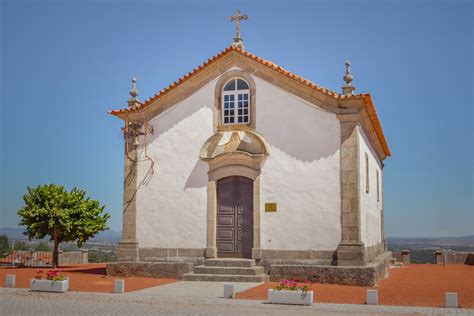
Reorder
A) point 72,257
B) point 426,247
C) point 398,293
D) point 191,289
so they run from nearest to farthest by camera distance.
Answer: point 398,293, point 191,289, point 72,257, point 426,247

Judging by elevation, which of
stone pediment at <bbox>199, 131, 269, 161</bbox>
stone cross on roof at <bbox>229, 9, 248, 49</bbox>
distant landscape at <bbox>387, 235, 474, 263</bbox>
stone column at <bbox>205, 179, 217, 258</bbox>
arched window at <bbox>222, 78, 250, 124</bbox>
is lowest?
distant landscape at <bbox>387, 235, 474, 263</bbox>

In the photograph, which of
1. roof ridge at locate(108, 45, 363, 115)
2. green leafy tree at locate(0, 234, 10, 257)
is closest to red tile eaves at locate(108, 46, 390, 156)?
roof ridge at locate(108, 45, 363, 115)

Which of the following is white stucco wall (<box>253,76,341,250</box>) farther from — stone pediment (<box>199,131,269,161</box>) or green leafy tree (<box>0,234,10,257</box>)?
green leafy tree (<box>0,234,10,257</box>)

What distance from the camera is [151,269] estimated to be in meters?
17.9

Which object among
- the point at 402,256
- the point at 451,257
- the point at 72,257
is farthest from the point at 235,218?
the point at 451,257

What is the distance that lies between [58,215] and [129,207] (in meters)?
4.15

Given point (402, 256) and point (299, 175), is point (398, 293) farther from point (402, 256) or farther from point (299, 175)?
point (402, 256)

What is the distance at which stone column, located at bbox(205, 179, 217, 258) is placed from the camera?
17.7 meters

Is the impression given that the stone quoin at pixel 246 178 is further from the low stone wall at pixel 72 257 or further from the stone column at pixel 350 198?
the low stone wall at pixel 72 257

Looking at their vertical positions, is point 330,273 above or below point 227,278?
above

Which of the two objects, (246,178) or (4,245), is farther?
(4,245)

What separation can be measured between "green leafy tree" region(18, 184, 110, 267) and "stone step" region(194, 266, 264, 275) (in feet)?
23.1

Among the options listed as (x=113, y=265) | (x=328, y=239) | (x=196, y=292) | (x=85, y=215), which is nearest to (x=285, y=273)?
(x=328, y=239)

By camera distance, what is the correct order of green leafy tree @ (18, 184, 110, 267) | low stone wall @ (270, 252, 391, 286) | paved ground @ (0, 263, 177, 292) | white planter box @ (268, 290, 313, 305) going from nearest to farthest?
white planter box @ (268, 290, 313, 305) < paved ground @ (0, 263, 177, 292) < low stone wall @ (270, 252, 391, 286) < green leafy tree @ (18, 184, 110, 267)
